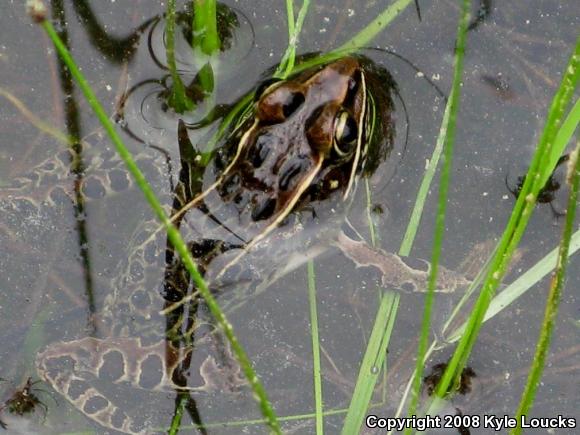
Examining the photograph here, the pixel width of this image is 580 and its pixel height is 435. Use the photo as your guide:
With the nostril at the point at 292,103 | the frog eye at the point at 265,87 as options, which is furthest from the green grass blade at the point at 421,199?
the frog eye at the point at 265,87

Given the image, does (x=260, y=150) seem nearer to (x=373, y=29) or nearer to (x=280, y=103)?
(x=280, y=103)

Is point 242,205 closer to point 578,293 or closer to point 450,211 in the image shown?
point 450,211

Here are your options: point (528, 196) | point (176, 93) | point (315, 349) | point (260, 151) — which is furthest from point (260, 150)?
point (528, 196)

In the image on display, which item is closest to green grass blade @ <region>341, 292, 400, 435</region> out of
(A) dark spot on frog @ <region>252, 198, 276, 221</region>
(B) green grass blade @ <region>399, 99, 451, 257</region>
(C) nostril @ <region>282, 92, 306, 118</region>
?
(B) green grass blade @ <region>399, 99, 451, 257</region>

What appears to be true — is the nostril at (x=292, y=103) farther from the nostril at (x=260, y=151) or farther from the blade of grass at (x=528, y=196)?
the blade of grass at (x=528, y=196)

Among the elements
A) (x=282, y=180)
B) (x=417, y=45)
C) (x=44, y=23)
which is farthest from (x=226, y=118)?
(x=44, y=23)

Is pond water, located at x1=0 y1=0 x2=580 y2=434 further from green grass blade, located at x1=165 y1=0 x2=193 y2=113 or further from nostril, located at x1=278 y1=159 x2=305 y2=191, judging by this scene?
nostril, located at x1=278 y1=159 x2=305 y2=191
